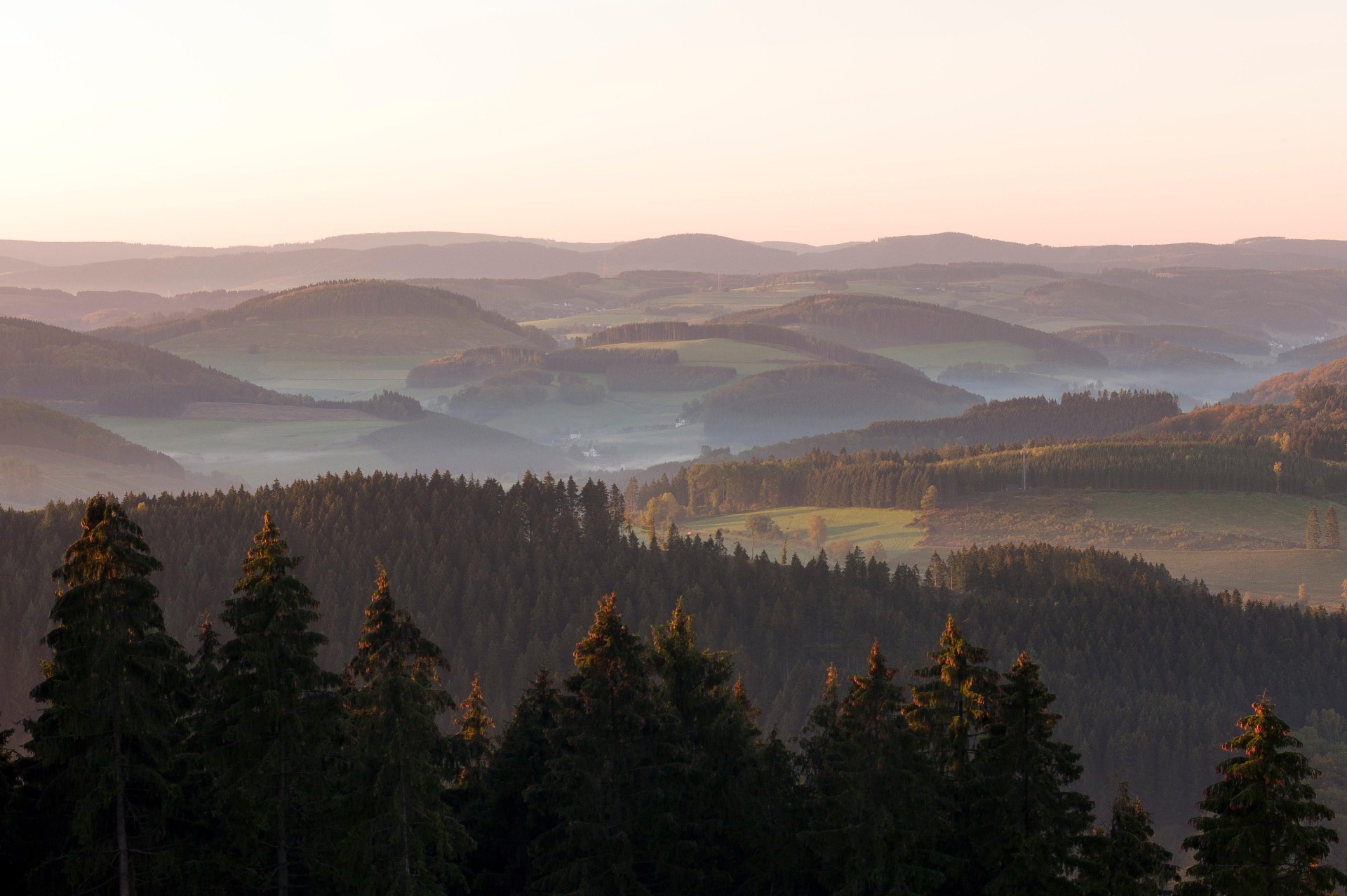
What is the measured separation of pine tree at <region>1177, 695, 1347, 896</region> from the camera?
125 feet

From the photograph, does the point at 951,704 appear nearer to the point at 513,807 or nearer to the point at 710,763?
the point at 710,763

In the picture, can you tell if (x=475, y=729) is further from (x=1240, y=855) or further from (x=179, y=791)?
(x=1240, y=855)

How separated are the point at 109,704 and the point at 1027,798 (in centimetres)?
2842

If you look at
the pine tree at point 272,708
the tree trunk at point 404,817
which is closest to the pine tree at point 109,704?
the pine tree at point 272,708

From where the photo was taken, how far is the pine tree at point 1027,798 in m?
45.1

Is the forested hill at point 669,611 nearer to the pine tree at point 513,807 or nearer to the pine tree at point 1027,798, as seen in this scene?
the pine tree at point 513,807

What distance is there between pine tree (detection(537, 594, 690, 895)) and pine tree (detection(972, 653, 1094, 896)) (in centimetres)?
1082

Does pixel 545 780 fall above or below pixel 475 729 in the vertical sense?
above

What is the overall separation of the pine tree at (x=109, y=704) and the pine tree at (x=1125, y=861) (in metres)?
28.8

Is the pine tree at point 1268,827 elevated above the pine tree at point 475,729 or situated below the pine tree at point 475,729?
above

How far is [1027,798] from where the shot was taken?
1817 inches

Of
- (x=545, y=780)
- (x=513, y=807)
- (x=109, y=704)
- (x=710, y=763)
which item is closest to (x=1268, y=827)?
(x=710, y=763)

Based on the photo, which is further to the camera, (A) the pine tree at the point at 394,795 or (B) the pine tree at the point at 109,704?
(A) the pine tree at the point at 394,795

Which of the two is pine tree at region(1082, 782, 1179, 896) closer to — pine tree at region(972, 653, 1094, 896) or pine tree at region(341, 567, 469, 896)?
pine tree at region(972, 653, 1094, 896)
